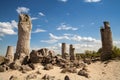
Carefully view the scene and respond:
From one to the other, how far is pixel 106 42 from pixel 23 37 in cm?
1435

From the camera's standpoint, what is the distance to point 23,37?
21.7m

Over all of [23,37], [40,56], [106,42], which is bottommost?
[40,56]

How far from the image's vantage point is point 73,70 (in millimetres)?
18172

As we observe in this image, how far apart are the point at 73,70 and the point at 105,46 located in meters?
12.9

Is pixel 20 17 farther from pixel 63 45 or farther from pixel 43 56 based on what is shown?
pixel 63 45

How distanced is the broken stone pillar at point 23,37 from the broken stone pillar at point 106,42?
520 inches

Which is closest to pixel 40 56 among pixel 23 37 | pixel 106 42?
pixel 23 37

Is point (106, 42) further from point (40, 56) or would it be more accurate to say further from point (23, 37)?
point (23, 37)

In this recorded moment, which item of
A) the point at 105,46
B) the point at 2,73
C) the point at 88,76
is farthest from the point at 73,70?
the point at 105,46

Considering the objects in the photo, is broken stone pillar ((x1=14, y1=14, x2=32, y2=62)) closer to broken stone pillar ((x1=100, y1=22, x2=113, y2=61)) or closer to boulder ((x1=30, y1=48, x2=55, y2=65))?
boulder ((x1=30, y1=48, x2=55, y2=65))

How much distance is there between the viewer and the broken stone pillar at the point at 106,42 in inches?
1131

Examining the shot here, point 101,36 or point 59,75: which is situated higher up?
point 101,36

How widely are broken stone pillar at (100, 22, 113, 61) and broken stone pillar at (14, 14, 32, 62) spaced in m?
13.2

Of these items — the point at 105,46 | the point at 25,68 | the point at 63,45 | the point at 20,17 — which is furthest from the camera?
the point at 63,45
